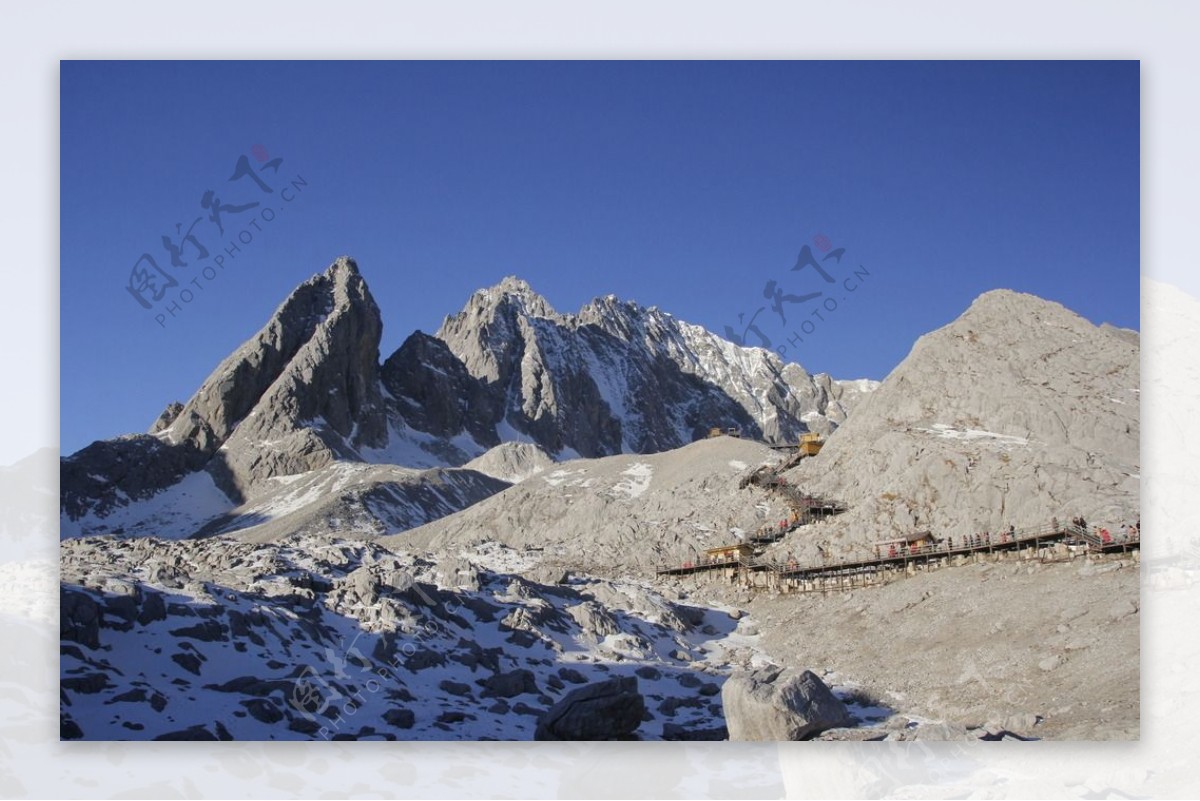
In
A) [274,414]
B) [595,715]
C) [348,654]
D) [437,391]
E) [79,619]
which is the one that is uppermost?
[437,391]

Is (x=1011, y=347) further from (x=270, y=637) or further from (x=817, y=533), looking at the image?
(x=270, y=637)

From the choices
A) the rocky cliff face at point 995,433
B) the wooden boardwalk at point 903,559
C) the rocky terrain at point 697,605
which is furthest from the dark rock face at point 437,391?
the wooden boardwalk at point 903,559

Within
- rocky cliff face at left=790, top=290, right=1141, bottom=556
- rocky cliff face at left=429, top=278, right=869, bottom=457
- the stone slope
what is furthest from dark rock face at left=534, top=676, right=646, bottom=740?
rocky cliff face at left=429, top=278, right=869, bottom=457

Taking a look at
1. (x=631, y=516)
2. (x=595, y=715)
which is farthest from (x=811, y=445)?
(x=595, y=715)

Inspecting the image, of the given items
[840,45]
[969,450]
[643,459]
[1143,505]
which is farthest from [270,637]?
[643,459]

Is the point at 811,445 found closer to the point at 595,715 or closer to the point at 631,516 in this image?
the point at 631,516

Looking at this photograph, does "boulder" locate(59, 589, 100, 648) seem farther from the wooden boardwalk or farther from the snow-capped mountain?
the snow-capped mountain
